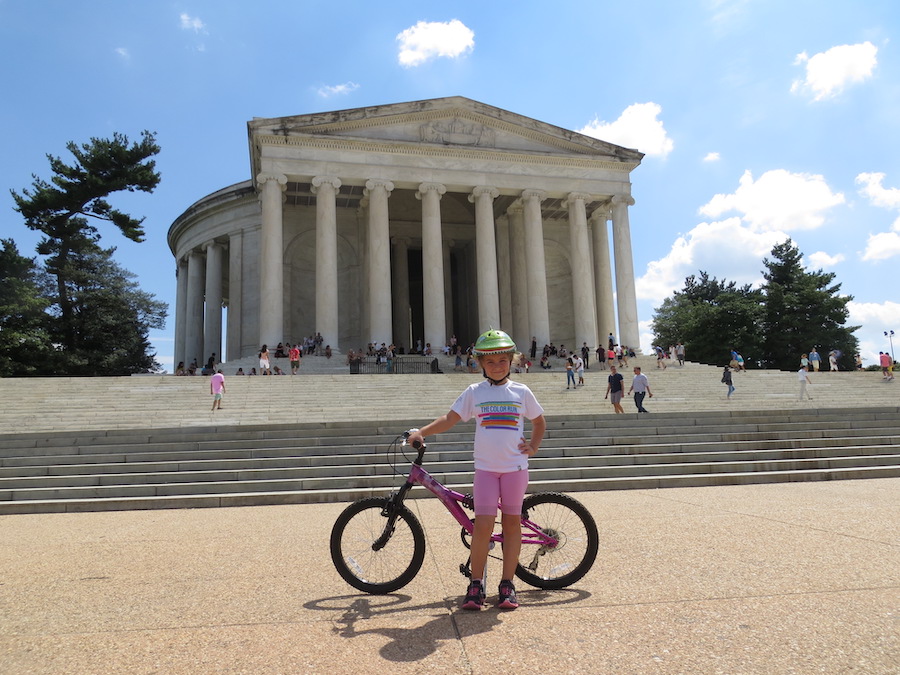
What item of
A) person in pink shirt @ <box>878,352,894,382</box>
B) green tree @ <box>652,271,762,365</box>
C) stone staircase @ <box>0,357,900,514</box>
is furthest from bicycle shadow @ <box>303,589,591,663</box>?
green tree @ <box>652,271,762,365</box>

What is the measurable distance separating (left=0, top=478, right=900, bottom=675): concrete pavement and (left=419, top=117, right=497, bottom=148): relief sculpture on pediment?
34.4 meters

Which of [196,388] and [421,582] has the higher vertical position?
[196,388]

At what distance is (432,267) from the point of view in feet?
124

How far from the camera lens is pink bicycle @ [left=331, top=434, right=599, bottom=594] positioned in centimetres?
500

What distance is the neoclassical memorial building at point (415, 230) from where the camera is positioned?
36594mm

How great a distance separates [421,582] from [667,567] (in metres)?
2.10

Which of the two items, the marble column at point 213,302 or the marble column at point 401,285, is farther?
the marble column at point 213,302

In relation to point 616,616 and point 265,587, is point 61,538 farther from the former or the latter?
point 616,616

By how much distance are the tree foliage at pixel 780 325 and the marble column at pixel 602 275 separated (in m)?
24.0

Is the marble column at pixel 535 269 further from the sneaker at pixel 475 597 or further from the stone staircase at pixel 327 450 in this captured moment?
the sneaker at pixel 475 597

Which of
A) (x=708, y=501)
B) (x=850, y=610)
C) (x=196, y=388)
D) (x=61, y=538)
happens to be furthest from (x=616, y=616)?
(x=196, y=388)

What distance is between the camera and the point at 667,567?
18.0 ft

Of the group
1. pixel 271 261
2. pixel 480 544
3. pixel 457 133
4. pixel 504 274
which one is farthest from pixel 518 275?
pixel 480 544

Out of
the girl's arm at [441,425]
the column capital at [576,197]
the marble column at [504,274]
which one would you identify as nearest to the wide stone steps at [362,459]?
the girl's arm at [441,425]
